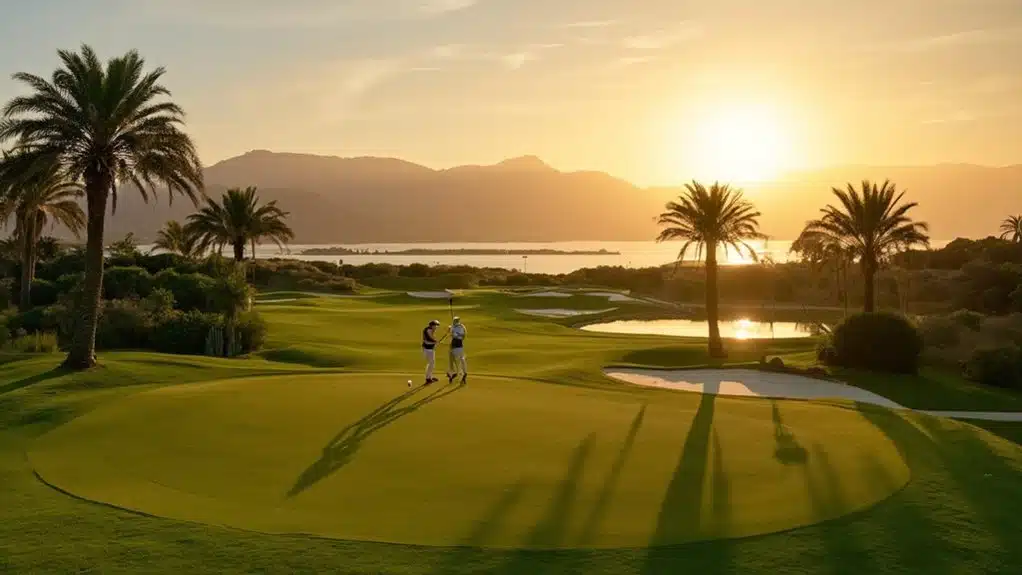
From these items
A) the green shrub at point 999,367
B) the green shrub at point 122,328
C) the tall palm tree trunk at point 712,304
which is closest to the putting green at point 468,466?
the green shrub at point 999,367

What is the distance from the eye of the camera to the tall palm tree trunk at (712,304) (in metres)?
37.1

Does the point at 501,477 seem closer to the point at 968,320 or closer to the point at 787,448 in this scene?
the point at 787,448

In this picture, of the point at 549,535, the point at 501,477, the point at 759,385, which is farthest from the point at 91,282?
the point at 759,385

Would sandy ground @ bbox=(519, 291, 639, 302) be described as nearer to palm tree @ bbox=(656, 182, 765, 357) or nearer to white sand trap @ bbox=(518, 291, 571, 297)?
white sand trap @ bbox=(518, 291, 571, 297)

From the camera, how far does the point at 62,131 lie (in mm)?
24312

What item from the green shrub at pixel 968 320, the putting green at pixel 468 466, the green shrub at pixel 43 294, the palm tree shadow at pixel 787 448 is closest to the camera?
the putting green at pixel 468 466

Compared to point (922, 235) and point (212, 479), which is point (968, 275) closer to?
point (922, 235)

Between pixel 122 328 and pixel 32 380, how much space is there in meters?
11.4

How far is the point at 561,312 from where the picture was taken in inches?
2576

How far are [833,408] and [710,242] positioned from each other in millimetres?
17834

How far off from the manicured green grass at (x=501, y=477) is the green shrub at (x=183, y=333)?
10.3 meters

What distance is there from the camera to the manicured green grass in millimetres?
9641

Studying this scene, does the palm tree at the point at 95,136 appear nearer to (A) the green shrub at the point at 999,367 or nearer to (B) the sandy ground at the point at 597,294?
(A) the green shrub at the point at 999,367

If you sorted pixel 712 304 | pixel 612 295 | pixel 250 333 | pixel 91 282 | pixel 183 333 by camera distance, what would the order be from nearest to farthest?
pixel 91 282, pixel 183 333, pixel 250 333, pixel 712 304, pixel 612 295
